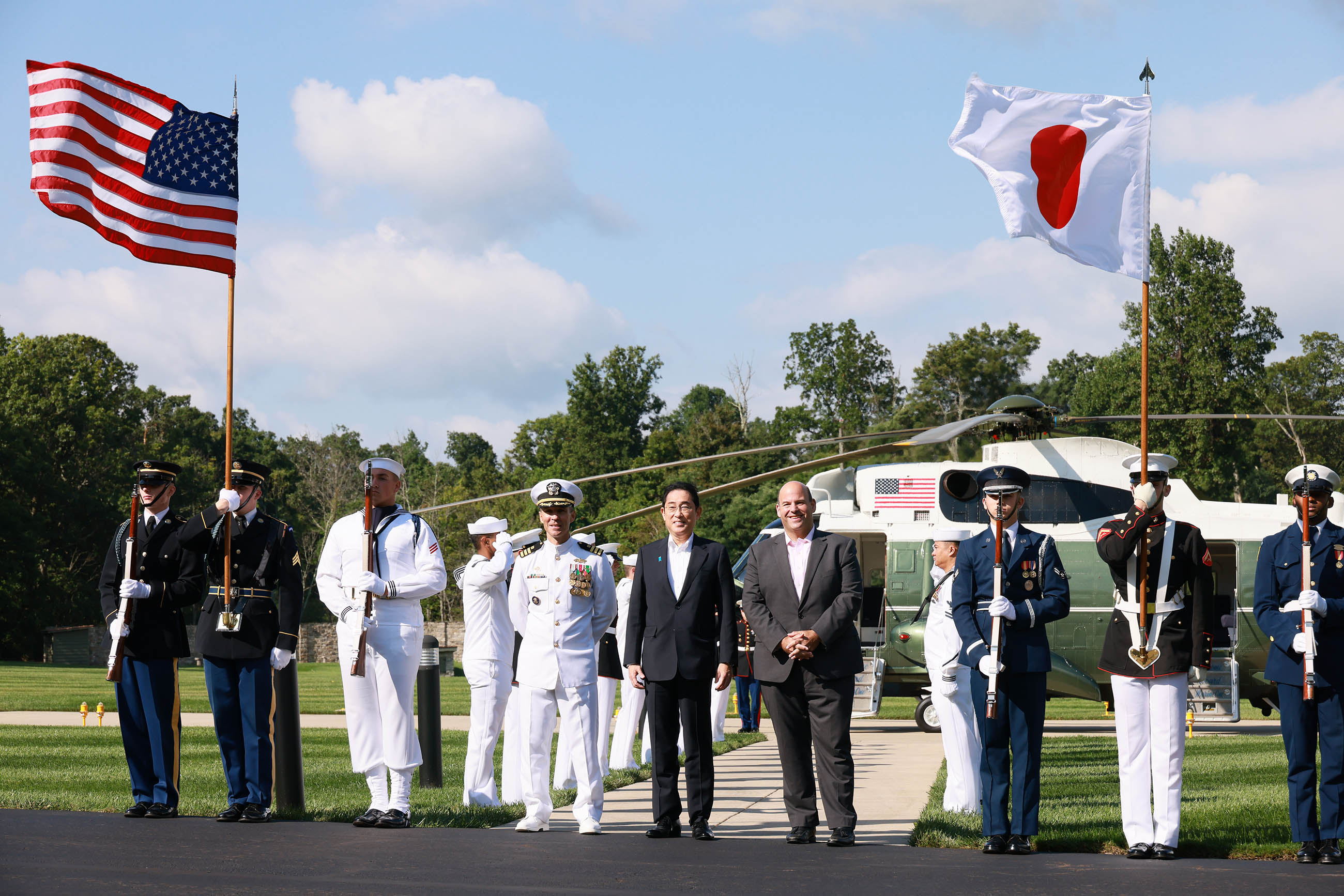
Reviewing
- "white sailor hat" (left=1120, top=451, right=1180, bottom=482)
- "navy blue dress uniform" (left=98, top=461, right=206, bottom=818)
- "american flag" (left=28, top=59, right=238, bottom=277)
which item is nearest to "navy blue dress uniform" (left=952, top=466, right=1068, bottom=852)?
"white sailor hat" (left=1120, top=451, right=1180, bottom=482)

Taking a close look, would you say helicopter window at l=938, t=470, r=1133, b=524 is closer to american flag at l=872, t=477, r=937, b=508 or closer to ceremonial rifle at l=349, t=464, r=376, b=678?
american flag at l=872, t=477, r=937, b=508

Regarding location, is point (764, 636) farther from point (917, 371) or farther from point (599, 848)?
point (917, 371)

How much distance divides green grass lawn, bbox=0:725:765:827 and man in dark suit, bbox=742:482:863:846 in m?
2.03

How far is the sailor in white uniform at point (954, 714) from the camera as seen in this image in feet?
29.2

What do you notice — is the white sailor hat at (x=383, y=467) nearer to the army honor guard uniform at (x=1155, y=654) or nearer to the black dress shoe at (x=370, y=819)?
the black dress shoe at (x=370, y=819)

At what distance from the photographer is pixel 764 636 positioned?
7824 millimetres

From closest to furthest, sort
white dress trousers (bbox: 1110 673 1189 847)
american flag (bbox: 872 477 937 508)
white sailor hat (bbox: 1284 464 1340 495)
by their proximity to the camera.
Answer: white dress trousers (bbox: 1110 673 1189 847)
white sailor hat (bbox: 1284 464 1340 495)
american flag (bbox: 872 477 937 508)

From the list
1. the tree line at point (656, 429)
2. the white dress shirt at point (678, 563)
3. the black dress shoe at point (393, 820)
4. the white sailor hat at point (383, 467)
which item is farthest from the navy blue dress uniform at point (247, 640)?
the tree line at point (656, 429)

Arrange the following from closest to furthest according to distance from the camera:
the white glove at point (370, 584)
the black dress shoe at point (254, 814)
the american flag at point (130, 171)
Result: 1. the white glove at point (370, 584)
2. the black dress shoe at point (254, 814)
3. the american flag at point (130, 171)

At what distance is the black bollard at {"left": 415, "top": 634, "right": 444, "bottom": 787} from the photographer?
1003 centimetres

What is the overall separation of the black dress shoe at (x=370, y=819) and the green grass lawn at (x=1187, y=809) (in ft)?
10.5

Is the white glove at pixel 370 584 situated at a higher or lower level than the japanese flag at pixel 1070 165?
lower

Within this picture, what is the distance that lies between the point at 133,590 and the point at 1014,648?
17.8 feet

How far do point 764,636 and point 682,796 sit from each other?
121 inches
